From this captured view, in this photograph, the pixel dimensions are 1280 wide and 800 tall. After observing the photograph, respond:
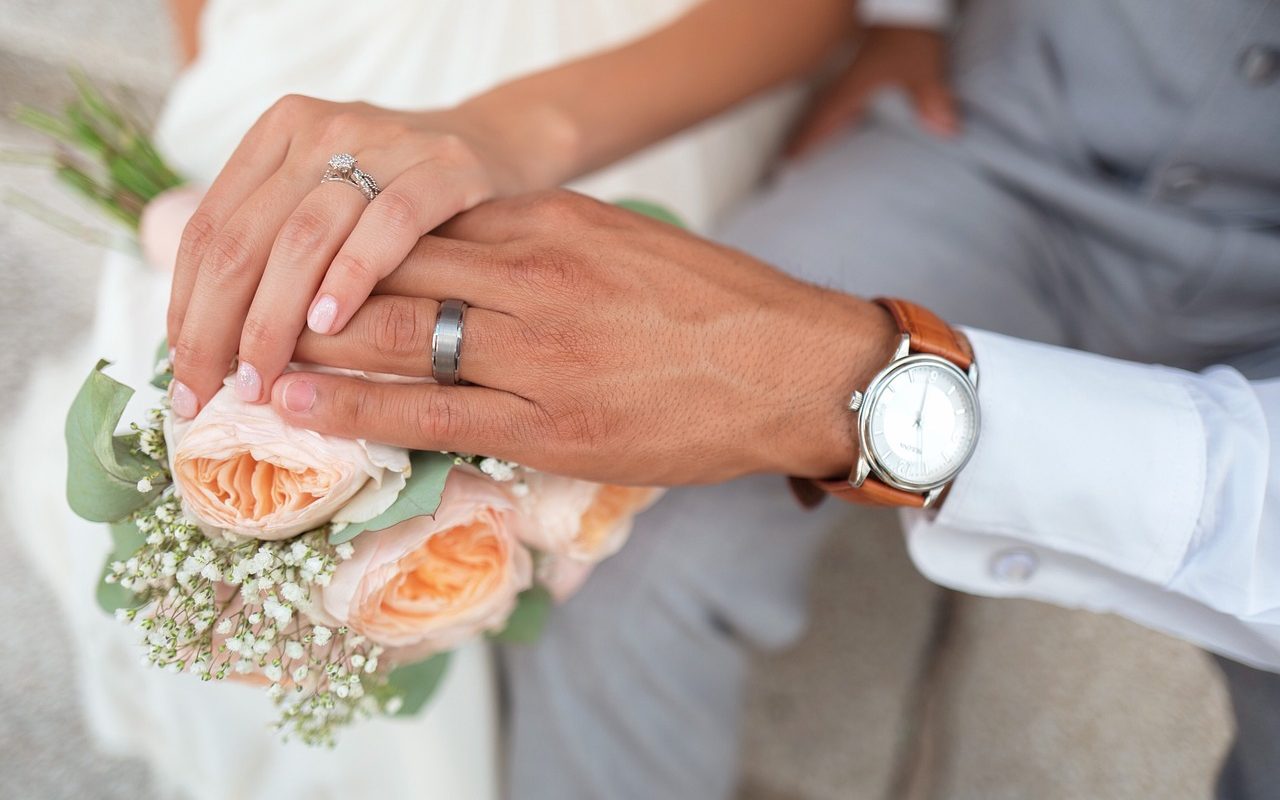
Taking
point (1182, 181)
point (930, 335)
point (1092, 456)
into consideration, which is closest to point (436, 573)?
Result: point (930, 335)

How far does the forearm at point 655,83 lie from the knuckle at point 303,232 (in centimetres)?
30

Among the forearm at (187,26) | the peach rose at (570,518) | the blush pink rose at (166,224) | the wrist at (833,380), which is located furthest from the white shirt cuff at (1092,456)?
the forearm at (187,26)

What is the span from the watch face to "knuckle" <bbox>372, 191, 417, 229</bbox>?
45 cm

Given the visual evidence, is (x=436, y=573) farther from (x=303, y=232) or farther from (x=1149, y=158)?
(x=1149, y=158)

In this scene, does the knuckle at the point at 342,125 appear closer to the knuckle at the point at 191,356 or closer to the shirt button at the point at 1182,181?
the knuckle at the point at 191,356

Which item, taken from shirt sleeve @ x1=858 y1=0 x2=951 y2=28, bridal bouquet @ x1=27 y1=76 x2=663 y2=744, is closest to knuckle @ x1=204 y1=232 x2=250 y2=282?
bridal bouquet @ x1=27 y1=76 x2=663 y2=744

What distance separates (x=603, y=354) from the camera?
0.74 meters

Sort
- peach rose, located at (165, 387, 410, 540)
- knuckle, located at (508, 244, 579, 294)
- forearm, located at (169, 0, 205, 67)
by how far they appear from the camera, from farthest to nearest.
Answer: forearm, located at (169, 0, 205, 67), knuckle, located at (508, 244, 579, 294), peach rose, located at (165, 387, 410, 540)

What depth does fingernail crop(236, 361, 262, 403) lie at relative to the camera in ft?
2.24

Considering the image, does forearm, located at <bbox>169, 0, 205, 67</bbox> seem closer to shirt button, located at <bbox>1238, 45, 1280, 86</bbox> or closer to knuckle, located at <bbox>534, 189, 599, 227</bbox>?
knuckle, located at <bbox>534, 189, 599, 227</bbox>

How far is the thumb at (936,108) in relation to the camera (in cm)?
145

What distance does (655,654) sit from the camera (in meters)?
1.24

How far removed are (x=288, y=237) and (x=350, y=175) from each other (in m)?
0.09

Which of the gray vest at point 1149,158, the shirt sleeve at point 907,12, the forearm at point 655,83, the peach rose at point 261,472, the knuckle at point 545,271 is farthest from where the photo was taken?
the shirt sleeve at point 907,12
